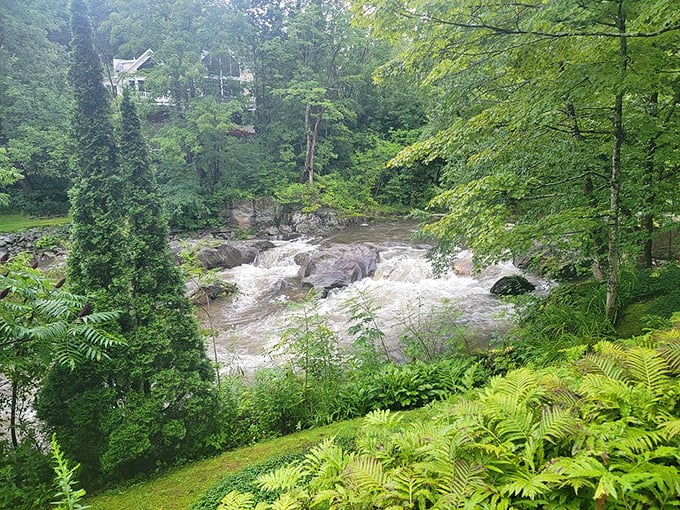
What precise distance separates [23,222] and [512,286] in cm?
2333

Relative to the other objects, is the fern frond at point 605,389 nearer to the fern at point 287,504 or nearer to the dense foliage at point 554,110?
the fern at point 287,504

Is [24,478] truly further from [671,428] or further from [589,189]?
[589,189]

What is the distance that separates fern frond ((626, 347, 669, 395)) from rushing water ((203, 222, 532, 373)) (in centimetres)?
473

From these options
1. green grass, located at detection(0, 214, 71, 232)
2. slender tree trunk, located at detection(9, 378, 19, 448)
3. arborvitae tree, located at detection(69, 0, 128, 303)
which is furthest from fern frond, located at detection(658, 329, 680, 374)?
green grass, located at detection(0, 214, 71, 232)

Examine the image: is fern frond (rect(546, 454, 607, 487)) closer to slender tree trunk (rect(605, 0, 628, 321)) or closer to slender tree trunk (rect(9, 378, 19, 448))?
slender tree trunk (rect(605, 0, 628, 321))

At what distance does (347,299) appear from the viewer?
898 centimetres

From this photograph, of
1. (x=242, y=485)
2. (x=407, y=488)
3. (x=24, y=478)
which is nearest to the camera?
(x=407, y=488)

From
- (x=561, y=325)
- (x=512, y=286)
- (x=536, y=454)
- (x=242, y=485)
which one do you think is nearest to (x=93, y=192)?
(x=242, y=485)

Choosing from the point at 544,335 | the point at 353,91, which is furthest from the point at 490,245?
the point at 353,91

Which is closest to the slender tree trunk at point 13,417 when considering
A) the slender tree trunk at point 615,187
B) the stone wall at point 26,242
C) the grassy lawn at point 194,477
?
the grassy lawn at point 194,477

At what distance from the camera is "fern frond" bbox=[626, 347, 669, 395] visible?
5.93ft

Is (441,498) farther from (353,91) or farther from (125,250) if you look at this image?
(353,91)

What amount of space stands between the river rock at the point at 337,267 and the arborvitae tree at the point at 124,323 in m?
7.67

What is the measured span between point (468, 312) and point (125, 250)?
7822 mm
